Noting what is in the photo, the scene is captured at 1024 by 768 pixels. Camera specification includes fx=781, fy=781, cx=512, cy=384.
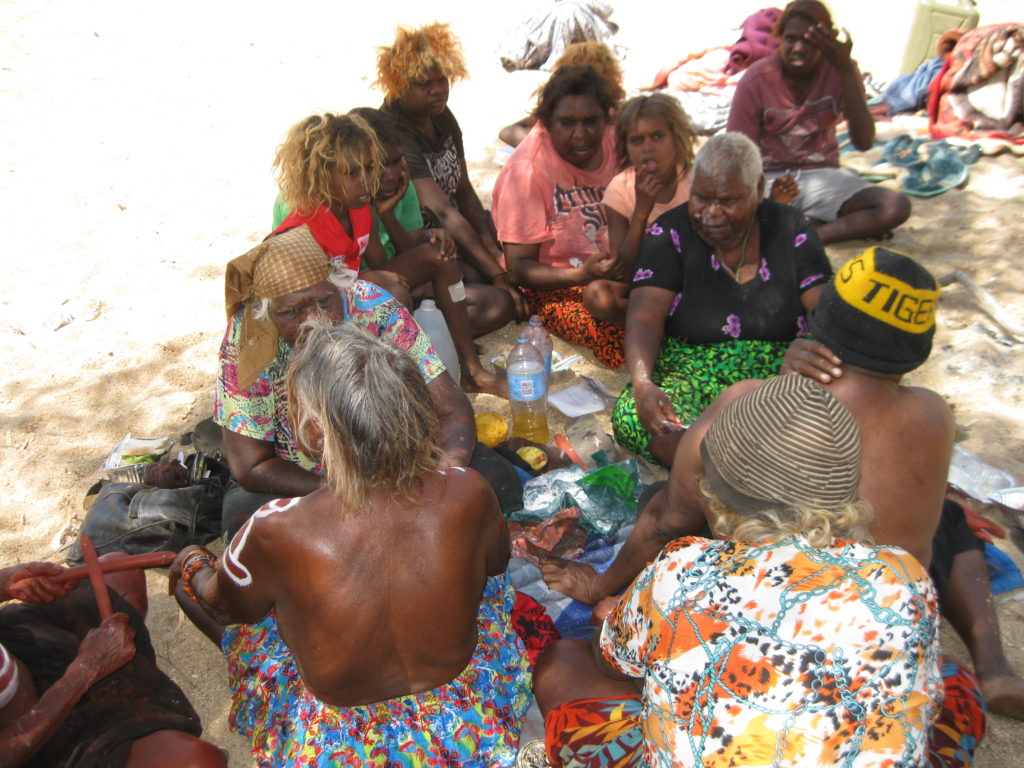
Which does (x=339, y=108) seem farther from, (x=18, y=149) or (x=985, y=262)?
(x=985, y=262)

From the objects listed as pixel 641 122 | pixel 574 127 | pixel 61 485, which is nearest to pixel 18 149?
pixel 61 485

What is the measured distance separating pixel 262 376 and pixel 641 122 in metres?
2.43

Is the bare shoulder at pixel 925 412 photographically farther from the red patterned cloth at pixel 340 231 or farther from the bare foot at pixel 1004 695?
the red patterned cloth at pixel 340 231

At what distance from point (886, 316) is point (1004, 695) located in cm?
136

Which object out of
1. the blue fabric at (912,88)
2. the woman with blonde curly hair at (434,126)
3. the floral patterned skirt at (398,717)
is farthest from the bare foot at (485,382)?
the blue fabric at (912,88)

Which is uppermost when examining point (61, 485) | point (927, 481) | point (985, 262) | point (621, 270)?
point (927, 481)

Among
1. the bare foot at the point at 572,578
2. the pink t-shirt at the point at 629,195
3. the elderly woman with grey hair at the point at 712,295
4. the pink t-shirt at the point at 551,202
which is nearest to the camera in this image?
the bare foot at the point at 572,578

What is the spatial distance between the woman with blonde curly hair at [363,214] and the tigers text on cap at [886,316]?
1894mm

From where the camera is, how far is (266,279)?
2.72 meters

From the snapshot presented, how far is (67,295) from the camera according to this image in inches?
212

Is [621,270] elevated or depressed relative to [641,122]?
depressed

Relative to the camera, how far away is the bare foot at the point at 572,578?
291cm

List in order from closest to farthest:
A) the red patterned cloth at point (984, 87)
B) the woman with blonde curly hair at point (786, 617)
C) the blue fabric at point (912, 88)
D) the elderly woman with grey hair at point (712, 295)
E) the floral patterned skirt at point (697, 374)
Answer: the woman with blonde curly hair at point (786, 617) → the elderly woman with grey hair at point (712, 295) → the floral patterned skirt at point (697, 374) → the red patterned cloth at point (984, 87) → the blue fabric at point (912, 88)

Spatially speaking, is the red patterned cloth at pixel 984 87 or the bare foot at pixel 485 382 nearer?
the bare foot at pixel 485 382
